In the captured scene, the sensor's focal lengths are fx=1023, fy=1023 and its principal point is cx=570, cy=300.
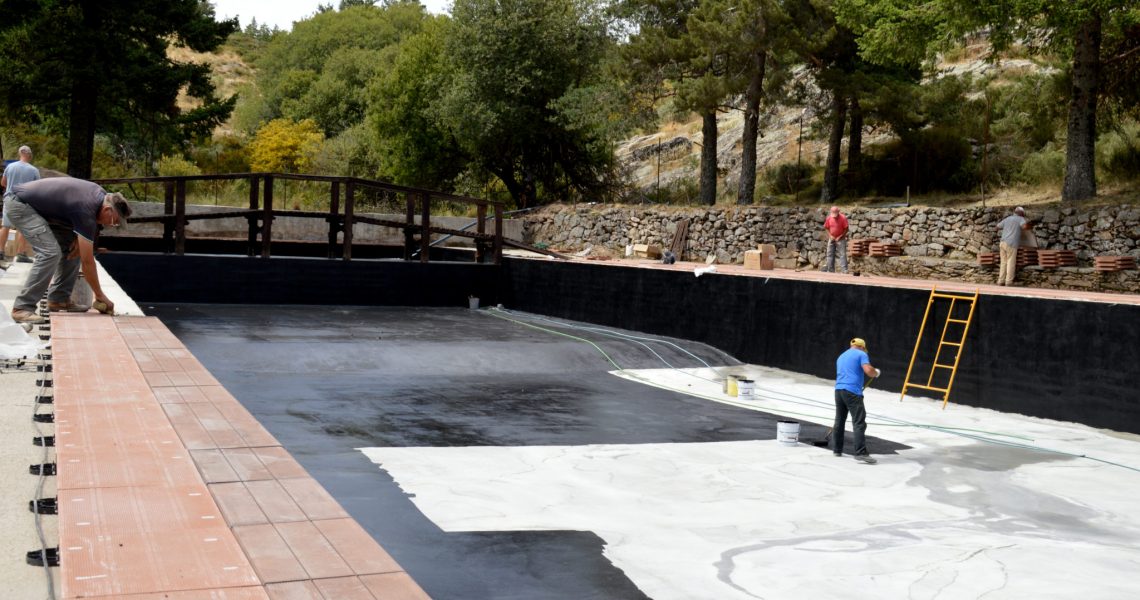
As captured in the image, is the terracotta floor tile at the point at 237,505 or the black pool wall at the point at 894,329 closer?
the terracotta floor tile at the point at 237,505

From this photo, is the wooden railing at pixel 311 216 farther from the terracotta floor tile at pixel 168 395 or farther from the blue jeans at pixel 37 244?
the terracotta floor tile at pixel 168 395

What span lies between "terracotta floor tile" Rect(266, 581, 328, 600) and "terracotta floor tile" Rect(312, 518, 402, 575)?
0.20 m

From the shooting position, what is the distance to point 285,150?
6234 centimetres

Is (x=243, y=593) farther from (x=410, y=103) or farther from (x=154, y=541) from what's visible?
(x=410, y=103)

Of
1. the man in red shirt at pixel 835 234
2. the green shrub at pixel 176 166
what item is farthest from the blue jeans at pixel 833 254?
the green shrub at pixel 176 166

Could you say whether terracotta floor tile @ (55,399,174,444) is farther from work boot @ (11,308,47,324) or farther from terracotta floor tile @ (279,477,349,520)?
work boot @ (11,308,47,324)

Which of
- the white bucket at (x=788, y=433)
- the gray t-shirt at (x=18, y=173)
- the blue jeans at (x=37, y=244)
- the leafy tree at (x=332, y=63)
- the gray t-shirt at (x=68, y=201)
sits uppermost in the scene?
the leafy tree at (x=332, y=63)

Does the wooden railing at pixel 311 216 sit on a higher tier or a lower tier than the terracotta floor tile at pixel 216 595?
higher

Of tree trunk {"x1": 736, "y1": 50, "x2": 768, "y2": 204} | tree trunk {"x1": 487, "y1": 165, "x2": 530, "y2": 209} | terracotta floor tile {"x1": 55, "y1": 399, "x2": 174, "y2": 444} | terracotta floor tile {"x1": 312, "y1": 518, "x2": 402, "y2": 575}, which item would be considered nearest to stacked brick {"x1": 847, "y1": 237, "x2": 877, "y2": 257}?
tree trunk {"x1": 736, "y1": 50, "x2": 768, "y2": 204}

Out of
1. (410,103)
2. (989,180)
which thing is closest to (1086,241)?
(989,180)

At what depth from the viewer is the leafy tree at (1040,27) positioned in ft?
66.9

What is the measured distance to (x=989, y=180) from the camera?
28.8 metres

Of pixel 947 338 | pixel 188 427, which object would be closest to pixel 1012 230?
pixel 947 338

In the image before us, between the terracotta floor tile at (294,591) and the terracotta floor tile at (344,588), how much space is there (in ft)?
0.08
